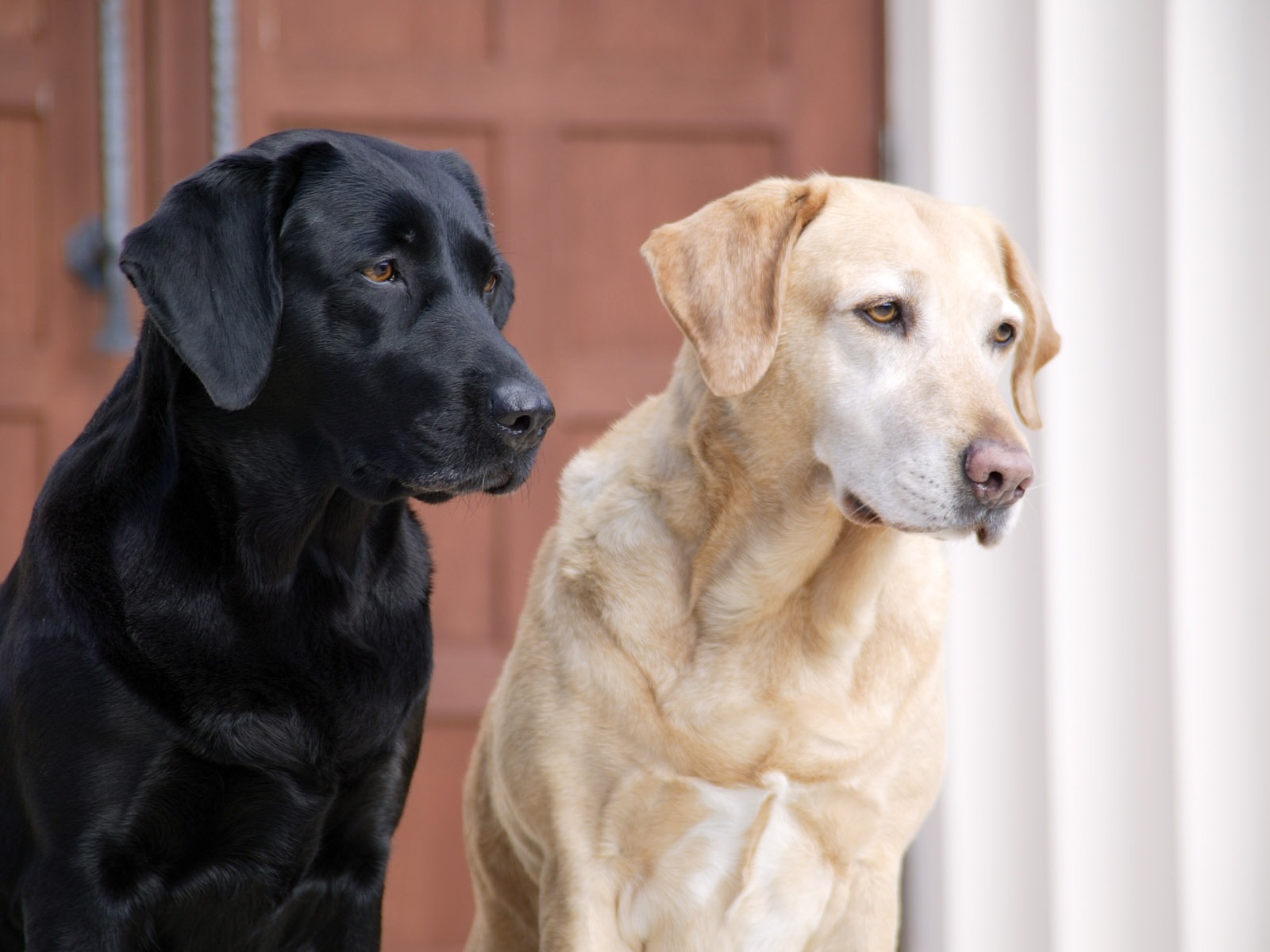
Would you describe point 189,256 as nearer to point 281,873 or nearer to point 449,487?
point 449,487

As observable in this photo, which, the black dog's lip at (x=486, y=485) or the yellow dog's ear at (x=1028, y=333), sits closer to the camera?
the black dog's lip at (x=486, y=485)

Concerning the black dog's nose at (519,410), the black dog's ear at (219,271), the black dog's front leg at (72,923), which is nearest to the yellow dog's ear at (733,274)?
the black dog's nose at (519,410)

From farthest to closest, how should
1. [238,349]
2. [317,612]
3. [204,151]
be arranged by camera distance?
[204,151]
[317,612]
[238,349]

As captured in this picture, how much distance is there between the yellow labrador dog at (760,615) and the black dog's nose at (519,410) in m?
0.25

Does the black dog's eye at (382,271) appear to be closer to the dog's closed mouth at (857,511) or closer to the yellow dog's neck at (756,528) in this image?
the yellow dog's neck at (756,528)

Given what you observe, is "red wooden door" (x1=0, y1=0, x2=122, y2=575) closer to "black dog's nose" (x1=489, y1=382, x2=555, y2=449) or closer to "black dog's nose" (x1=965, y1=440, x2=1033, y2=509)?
"black dog's nose" (x1=489, y1=382, x2=555, y2=449)

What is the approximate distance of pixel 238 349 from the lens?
1.42 m

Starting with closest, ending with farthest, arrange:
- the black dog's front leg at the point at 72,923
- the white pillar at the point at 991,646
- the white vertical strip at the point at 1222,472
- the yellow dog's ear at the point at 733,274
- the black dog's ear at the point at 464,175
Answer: the black dog's front leg at the point at 72,923, the yellow dog's ear at the point at 733,274, the black dog's ear at the point at 464,175, the white vertical strip at the point at 1222,472, the white pillar at the point at 991,646

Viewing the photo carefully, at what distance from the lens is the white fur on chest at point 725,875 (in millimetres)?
1676

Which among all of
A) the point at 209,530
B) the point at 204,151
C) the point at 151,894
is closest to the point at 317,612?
the point at 209,530

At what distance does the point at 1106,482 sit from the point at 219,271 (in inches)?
74.5

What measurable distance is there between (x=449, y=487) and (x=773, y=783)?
605 mm

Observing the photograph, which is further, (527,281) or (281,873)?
(527,281)

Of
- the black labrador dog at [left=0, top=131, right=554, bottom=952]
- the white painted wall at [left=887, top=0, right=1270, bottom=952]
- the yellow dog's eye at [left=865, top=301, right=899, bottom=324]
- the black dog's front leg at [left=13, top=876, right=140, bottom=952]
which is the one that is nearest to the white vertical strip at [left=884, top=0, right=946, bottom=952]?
the white painted wall at [left=887, top=0, right=1270, bottom=952]
